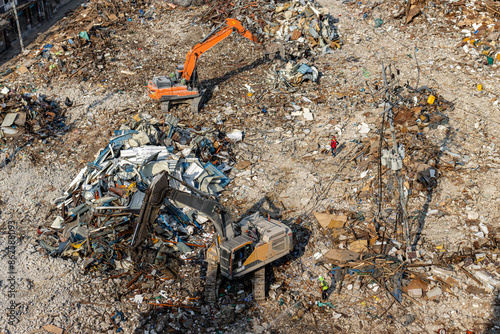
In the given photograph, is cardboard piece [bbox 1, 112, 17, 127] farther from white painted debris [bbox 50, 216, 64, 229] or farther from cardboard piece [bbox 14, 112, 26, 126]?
white painted debris [bbox 50, 216, 64, 229]

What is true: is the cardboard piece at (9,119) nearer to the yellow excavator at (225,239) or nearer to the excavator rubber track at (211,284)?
the yellow excavator at (225,239)

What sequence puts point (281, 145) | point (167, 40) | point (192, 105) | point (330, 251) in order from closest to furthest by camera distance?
point (330, 251) < point (281, 145) < point (192, 105) < point (167, 40)

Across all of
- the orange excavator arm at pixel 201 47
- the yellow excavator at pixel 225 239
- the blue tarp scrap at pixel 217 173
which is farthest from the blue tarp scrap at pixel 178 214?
the orange excavator arm at pixel 201 47

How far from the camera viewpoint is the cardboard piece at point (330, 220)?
515 inches

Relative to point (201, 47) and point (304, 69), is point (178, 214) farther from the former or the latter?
point (304, 69)

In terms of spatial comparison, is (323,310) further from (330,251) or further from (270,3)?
(270,3)

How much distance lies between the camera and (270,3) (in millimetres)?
24531

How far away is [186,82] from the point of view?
18.1 meters

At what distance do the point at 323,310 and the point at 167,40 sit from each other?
17510mm

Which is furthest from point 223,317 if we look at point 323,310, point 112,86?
point 112,86

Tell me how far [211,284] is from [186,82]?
31.6 ft

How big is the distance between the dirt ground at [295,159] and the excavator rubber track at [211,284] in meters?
0.34

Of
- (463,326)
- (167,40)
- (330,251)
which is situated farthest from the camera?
(167,40)

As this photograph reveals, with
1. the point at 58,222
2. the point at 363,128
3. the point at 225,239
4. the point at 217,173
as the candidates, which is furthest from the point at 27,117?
the point at 363,128
